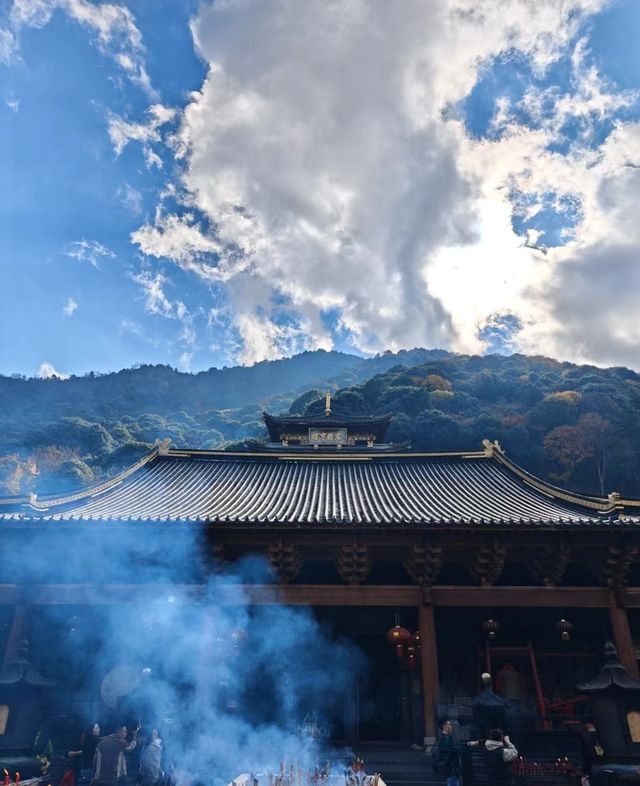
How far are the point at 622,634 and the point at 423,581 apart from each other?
4448 mm

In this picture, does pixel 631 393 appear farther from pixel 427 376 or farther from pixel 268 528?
pixel 268 528

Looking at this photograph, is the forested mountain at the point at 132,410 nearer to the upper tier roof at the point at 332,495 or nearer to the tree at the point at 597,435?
the upper tier roof at the point at 332,495

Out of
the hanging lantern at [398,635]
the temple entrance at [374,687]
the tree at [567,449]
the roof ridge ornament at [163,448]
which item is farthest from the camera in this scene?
the tree at [567,449]

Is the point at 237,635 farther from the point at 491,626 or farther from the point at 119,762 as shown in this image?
the point at 491,626

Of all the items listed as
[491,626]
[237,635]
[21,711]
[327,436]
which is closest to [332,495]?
[237,635]

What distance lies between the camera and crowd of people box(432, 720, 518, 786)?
8.91m

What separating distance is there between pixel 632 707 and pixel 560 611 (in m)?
4.84

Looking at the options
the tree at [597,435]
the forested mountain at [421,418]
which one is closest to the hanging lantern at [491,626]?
the forested mountain at [421,418]

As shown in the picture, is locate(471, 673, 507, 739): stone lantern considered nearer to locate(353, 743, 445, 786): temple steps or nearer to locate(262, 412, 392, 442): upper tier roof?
locate(353, 743, 445, 786): temple steps

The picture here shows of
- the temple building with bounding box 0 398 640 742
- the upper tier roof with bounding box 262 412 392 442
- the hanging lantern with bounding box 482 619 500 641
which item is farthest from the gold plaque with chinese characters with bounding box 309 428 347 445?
the hanging lantern with bounding box 482 619 500 641

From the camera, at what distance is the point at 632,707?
9281 mm

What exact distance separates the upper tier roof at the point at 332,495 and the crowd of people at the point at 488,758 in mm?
4119

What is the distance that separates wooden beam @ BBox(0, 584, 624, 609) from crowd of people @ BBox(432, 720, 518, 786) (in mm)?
3438

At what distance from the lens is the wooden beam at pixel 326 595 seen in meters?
12.2
